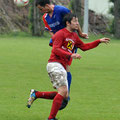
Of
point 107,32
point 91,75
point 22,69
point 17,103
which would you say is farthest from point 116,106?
point 107,32

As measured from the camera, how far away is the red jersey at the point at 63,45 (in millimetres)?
7896

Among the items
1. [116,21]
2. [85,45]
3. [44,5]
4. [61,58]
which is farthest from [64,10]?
[116,21]

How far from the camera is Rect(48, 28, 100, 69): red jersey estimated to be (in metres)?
7.90

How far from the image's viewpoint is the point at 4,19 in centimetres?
4656

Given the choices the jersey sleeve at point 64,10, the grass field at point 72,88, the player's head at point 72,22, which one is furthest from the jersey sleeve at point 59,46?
the grass field at point 72,88

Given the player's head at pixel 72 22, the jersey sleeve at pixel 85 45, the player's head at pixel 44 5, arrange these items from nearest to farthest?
the player's head at pixel 72 22 < the jersey sleeve at pixel 85 45 < the player's head at pixel 44 5

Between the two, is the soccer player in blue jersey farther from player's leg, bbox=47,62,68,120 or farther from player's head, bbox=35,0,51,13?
player's leg, bbox=47,62,68,120

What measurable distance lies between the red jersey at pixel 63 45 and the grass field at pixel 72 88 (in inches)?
44.0

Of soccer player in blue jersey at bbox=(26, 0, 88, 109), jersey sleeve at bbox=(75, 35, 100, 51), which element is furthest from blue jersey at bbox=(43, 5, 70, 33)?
jersey sleeve at bbox=(75, 35, 100, 51)

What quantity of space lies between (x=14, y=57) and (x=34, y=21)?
24.5m

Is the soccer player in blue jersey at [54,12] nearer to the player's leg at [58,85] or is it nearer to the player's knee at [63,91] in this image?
the player's leg at [58,85]

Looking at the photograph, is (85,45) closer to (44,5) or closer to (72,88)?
(44,5)

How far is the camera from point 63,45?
26.7 feet

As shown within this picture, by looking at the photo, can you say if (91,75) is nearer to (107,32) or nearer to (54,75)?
(54,75)
